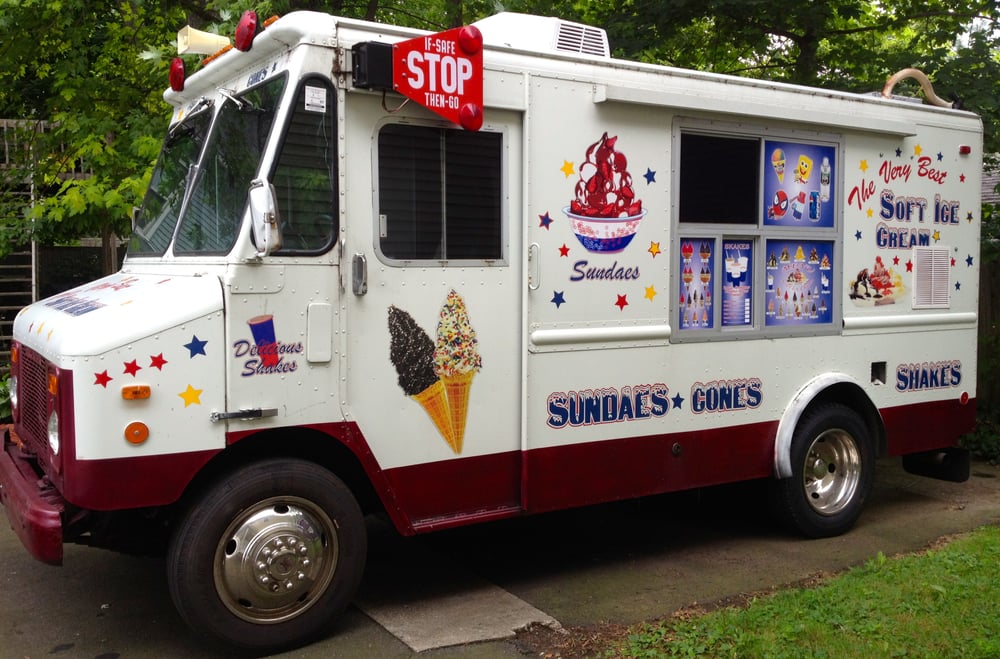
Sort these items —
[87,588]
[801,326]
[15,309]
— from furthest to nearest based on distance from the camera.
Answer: [15,309] → [801,326] → [87,588]

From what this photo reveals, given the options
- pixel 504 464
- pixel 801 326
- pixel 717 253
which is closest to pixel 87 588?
pixel 504 464

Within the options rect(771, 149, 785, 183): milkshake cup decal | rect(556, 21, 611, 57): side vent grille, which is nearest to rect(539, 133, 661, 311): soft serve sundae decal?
rect(556, 21, 611, 57): side vent grille

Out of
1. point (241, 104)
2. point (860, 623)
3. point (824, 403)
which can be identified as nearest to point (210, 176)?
point (241, 104)

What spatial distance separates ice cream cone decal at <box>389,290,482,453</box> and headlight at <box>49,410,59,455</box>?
4.88ft

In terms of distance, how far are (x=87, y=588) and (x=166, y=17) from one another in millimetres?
6170

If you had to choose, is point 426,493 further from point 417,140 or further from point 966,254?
point 966,254

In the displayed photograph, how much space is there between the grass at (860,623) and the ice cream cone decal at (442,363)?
1.36 m

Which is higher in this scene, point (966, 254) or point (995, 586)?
point (966, 254)

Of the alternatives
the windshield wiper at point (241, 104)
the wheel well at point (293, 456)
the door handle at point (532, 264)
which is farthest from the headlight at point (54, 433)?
the door handle at point (532, 264)

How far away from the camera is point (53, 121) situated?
8492 mm

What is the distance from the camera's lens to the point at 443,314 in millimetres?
4719

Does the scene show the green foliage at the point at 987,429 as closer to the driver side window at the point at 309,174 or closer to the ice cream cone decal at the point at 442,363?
the ice cream cone decal at the point at 442,363

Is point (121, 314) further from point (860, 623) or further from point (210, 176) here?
point (860, 623)

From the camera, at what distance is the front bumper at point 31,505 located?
397cm
